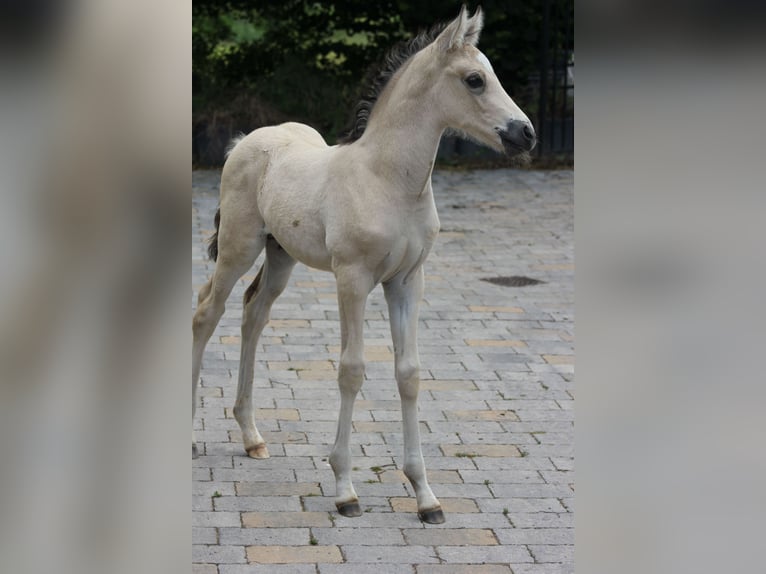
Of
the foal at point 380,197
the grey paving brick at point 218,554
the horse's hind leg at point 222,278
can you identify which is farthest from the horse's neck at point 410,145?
the grey paving brick at point 218,554

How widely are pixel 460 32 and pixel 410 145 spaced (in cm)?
54

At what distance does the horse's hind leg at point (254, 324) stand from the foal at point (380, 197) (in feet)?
0.77

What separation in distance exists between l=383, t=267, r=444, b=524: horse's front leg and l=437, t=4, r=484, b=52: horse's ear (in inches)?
41.5

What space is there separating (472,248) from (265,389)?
458 cm

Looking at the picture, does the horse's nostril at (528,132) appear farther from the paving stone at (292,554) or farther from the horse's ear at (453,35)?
the paving stone at (292,554)

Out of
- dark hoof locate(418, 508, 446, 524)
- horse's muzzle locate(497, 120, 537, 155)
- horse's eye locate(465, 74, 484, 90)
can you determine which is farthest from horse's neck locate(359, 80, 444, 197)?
dark hoof locate(418, 508, 446, 524)

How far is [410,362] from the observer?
5051 mm

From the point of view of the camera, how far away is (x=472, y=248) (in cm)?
1103

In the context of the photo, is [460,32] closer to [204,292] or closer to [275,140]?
[275,140]

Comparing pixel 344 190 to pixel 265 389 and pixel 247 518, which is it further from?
pixel 265 389

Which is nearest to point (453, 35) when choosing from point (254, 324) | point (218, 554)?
point (254, 324)

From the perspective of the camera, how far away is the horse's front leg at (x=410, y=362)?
5023 mm
